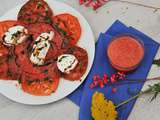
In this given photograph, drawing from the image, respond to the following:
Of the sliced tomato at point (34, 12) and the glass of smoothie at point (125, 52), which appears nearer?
the glass of smoothie at point (125, 52)

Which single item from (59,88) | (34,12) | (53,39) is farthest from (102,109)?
(34,12)

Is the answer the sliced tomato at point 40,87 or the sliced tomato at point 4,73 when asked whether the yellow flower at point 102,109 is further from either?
the sliced tomato at point 4,73

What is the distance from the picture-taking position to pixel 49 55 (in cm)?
101

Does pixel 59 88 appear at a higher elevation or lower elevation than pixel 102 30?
lower

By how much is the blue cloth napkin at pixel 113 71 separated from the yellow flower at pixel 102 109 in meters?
0.05

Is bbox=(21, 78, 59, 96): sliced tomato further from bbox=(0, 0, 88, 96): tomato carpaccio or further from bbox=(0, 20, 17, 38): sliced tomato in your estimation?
bbox=(0, 20, 17, 38): sliced tomato

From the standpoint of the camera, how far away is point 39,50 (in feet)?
3.28

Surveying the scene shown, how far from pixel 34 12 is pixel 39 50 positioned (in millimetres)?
150

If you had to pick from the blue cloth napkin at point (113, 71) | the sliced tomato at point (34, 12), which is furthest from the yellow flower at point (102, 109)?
the sliced tomato at point (34, 12)

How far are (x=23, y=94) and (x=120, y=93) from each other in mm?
257

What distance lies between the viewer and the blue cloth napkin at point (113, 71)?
974 millimetres

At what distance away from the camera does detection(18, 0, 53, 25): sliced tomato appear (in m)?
1.08

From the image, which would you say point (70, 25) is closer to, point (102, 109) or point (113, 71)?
point (113, 71)

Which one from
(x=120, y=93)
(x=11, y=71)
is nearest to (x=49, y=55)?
(x=11, y=71)
